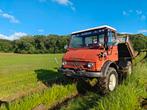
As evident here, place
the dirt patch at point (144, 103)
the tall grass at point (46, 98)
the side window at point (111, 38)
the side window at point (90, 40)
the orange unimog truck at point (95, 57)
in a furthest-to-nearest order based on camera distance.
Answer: the side window at point (90, 40) < the side window at point (111, 38) < the orange unimog truck at point (95, 57) < the tall grass at point (46, 98) < the dirt patch at point (144, 103)

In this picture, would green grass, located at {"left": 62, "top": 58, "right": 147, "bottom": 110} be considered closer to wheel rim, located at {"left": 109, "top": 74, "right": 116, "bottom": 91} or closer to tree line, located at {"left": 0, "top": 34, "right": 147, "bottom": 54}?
wheel rim, located at {"left": 109, "top": 74, "right": 116, "bottom": 91}

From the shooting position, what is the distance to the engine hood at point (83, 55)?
8.81 m

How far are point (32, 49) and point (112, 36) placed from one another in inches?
2758

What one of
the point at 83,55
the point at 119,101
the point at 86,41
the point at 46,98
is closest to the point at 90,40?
the point at 86,41

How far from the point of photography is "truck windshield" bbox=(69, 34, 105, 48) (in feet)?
31.9

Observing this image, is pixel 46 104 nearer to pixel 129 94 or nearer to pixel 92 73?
pixel 92 73

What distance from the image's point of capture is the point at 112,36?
394 inches

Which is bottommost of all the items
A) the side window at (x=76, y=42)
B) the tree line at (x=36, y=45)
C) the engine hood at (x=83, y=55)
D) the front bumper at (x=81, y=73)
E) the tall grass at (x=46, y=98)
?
the tall grass at (x=46, y=98)

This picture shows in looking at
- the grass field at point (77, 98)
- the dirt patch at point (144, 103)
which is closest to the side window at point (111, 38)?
the grass field at point (77, 98)

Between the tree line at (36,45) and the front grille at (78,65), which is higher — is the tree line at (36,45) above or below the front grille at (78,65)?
above

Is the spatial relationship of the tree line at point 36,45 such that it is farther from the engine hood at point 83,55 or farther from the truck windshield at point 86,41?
the engine hood at point 83,55

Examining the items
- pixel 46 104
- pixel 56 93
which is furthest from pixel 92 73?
pixel 46 104

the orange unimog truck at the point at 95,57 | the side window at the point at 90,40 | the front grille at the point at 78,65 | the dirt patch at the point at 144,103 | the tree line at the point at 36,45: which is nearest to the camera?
the dirt patch at the point at 144,103

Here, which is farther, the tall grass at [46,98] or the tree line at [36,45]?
the tree line at [36,45]
